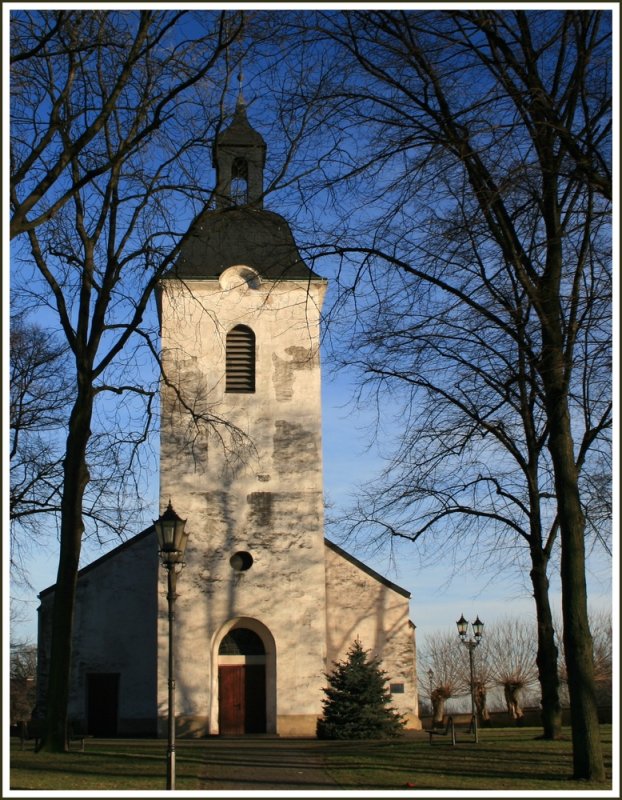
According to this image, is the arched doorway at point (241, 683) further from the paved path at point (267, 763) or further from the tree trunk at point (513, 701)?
the tree trunk at point (513, 701)

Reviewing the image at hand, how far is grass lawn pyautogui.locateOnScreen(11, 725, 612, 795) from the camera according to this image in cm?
1307

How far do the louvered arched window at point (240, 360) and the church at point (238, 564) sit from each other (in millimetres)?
39

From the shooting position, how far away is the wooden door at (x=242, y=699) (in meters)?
26.6

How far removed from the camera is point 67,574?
17266 mm

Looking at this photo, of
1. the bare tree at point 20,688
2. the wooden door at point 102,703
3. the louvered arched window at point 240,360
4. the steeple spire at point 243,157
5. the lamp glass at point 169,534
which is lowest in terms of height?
the bare tree at point 20,688

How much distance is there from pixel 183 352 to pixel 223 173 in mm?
5064

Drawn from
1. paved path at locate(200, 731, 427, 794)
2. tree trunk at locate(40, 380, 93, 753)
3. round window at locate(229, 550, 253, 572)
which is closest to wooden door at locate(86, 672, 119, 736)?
paved path at locate(200, 731, 427, 794)

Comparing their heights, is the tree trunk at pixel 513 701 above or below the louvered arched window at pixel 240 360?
below

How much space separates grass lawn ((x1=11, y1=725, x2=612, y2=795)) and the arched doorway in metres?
4.76

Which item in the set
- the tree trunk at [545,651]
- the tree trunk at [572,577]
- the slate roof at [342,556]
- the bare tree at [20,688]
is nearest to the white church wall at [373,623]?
the slate roof at [342,556]

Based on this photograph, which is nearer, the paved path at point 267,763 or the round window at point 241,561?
the paved path at point 267,763

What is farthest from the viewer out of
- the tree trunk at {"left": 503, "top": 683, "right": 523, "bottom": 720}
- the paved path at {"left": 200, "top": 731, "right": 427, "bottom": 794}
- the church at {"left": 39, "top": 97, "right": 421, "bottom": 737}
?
the tree trunk at {"left": 503, "top": 683, "right": 523, "bottom": 720}

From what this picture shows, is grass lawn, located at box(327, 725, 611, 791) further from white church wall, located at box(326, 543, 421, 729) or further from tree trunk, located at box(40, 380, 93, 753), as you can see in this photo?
white church wall, located at box(326, 543, 421, 729)

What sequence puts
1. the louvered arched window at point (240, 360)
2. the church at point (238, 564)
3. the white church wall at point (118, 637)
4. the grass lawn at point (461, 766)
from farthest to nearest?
the white church wall at point (118, 637), the louvered arched window at point (240, 360), the church at point (238, 564), the grass lawn at point (461, 766)
